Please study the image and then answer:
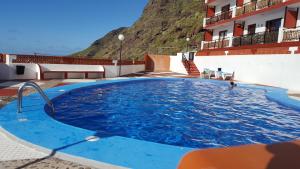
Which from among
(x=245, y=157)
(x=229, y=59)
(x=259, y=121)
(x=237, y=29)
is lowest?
(x=259, y=121)

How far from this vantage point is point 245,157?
7.45 ft

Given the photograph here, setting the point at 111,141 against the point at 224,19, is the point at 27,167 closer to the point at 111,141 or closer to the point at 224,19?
the point at 111,141

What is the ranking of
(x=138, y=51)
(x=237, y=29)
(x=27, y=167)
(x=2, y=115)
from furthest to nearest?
(x=138, y=51), (x=237, y=29), (x=2, y=115), (x=27, y=167)

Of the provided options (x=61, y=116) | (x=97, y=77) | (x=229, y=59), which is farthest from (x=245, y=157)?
(x=229, y=59)

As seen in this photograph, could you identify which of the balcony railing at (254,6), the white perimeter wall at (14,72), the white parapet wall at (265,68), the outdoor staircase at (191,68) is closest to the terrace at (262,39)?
the white parapet wall at (265,68)

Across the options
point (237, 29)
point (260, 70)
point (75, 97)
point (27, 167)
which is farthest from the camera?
point (237, 29)

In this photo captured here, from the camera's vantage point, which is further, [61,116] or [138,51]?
[138,51]

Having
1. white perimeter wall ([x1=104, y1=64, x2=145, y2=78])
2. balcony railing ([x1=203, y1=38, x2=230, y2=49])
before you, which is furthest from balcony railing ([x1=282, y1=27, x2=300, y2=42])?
white perimeter wall ([x1=104, y1=64, x2=145, y2=78])

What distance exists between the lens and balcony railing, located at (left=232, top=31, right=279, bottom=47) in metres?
18.6

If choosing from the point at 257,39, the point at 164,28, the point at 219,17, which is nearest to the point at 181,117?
the point at 257,39

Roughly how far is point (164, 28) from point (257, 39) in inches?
2238

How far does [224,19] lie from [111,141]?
24343 mm

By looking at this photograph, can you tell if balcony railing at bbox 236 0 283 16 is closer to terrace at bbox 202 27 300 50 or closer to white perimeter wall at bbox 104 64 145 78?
terrace at bbox 202 27 300 50

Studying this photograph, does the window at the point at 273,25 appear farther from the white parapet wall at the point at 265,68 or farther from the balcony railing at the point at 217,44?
the balcony railing at the point at 217,44
